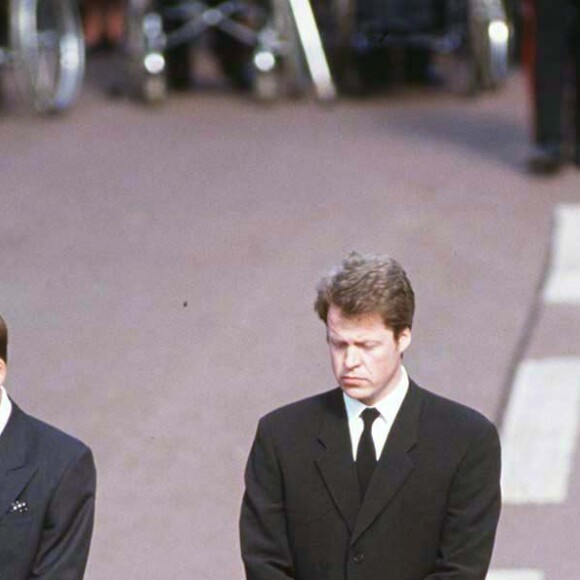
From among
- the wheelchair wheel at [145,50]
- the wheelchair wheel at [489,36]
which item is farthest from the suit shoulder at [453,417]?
the wheelchair wheel at [145,50]

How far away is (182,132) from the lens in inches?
523

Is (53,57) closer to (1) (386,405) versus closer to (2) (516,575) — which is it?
(2) (516,575)

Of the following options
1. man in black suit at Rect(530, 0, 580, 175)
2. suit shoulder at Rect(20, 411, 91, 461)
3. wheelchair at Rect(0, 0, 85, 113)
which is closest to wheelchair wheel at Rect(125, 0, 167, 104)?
wheelchair at Rect(0, 0, 85, 113)

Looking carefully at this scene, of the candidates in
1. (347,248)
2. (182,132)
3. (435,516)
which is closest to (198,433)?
(347,248)

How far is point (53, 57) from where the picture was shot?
558 inches

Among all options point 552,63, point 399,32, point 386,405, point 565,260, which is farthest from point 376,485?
point 399,32

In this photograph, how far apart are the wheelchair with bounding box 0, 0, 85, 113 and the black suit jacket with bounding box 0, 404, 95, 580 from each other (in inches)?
367

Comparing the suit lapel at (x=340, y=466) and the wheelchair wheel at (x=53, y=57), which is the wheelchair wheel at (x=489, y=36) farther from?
the suit lapel at (x=340, y=466)

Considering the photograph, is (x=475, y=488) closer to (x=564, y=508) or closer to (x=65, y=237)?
(x=564, y=508)

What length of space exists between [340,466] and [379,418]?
0.12m

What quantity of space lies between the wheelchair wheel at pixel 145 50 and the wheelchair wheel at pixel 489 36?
207 cm

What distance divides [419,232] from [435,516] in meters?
6.20

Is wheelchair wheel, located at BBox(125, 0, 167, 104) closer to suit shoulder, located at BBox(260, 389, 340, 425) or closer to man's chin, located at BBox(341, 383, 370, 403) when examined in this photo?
suit shoulder, located at BBox(260, 389, 340, 425)

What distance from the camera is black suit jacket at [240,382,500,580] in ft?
13.1
